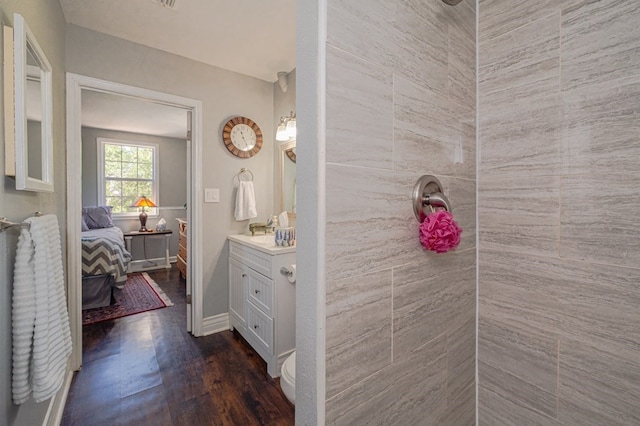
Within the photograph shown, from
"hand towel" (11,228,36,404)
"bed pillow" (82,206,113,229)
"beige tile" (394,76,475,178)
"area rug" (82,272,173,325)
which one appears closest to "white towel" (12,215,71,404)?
"hand towel" (11,228,36,404)

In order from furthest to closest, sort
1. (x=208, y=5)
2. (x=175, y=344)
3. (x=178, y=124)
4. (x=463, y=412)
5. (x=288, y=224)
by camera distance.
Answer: (x=178, y=124), (x=288, y=224), (x=175, y=344), (x=208, y=5), (x=463, y=412)

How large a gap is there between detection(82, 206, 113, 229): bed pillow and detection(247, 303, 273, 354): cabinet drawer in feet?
11.9

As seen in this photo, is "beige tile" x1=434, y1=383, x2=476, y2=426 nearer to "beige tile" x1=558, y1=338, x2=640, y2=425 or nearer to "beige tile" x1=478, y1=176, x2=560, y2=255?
"beige tile" x1=558, y1=338, x2=640, y2=425

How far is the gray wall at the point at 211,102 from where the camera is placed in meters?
2.02

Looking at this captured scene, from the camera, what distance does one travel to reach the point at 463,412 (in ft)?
3.58

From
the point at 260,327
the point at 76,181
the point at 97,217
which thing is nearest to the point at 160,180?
the point at 97,217

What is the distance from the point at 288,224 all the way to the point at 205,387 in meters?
1.33

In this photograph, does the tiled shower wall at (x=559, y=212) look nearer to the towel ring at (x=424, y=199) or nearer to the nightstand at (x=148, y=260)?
the towel ring at (x=424, y=199)

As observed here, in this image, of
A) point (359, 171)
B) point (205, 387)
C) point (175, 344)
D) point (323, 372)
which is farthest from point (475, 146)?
point (175, 344)

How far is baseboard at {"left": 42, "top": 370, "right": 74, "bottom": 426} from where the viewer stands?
1328mm

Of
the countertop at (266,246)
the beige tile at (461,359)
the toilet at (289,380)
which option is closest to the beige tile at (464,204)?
the beige tile at (461,359)

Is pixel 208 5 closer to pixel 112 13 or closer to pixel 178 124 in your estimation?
pixel 112 13

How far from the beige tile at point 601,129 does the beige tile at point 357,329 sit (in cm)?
75

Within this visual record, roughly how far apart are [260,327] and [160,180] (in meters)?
4.43
